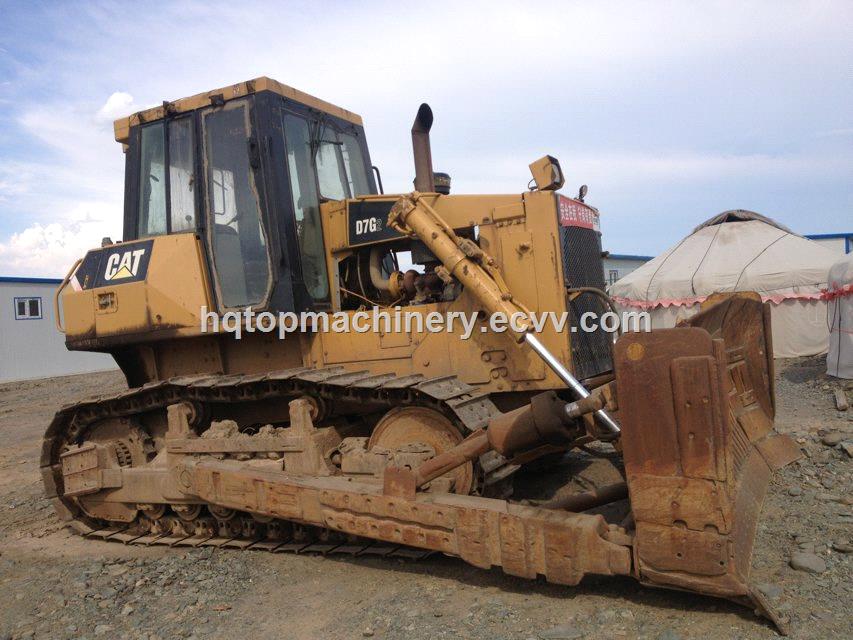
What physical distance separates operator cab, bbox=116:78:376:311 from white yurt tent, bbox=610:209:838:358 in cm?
1325

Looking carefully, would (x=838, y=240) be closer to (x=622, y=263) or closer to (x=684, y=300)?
(x=622, y=263)

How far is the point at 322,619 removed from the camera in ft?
12.4

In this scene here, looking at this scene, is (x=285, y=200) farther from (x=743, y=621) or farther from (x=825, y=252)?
(x=825, y=252)

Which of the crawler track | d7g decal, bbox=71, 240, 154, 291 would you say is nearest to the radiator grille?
the crawler track

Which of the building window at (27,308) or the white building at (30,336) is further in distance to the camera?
the building window at (27,308)

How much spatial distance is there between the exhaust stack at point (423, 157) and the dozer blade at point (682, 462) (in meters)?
2.76

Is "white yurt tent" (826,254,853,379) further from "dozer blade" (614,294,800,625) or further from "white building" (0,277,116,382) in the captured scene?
"white building" (0,277,116,382)

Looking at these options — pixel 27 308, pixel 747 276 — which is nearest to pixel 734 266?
pixel 747 276

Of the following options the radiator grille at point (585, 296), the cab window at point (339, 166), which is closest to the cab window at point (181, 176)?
the cab window at point (339, 166)

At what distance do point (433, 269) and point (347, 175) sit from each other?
1.42 metres

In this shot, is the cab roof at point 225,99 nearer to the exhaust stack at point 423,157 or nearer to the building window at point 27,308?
the exhaust stack at point 423,157

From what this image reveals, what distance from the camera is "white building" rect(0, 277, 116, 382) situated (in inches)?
896

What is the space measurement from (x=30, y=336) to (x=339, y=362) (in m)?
21.8

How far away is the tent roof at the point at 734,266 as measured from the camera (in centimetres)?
1628
